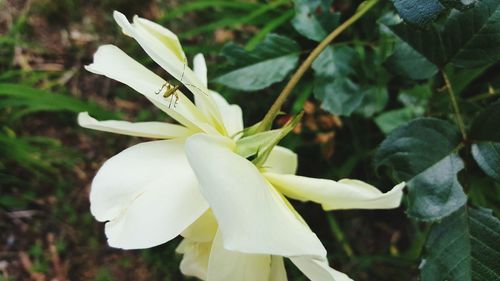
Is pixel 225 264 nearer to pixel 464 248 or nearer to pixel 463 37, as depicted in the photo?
pixel 464 248

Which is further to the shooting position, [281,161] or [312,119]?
[312,119]

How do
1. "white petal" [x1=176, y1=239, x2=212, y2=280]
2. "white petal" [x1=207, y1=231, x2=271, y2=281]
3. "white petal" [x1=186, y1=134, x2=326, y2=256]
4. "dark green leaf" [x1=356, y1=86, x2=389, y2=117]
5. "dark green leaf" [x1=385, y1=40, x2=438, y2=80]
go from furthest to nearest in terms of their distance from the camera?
"dark green leaf" [x1=356, y1=86, x2=389, y2=117], "dark green leaf" [x1=385, y1=40, x2=438, y2=80], "white petal" [x1=176, y1=239, x2=212, y2=280], "white petal" [x1=207, y1=231, x2=271, y2=281], "white petal" [x1=186, y1=134, x2=326, y2=256]

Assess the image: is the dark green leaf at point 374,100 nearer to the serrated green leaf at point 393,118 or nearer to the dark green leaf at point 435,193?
the serrated green leaf at point 393,118

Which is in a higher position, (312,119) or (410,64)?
(410,64)

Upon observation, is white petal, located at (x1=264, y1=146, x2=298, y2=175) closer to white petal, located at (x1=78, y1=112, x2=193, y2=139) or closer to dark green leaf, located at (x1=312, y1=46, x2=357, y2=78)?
white petal, located at (x1=78, y1=112, x2=193, y2=139)

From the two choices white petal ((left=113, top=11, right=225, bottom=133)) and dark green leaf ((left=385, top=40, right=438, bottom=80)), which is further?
dark green leaf ((left=385, top=40, right=438, bottom=80))

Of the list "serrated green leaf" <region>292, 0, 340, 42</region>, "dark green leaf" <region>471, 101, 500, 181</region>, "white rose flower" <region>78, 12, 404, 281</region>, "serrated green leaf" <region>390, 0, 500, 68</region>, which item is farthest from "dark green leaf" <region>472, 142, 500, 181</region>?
"serrated green leaf" <region>292, 0, 340, 42</region>

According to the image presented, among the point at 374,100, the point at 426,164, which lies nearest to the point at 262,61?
the point at 374,100
